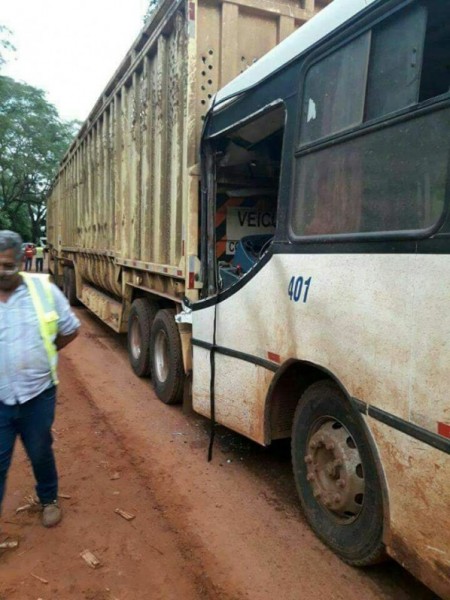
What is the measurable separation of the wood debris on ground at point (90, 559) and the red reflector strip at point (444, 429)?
192cm

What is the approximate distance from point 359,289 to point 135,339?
4553 millimetres

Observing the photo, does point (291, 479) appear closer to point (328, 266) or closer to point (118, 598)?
point (118, 598)

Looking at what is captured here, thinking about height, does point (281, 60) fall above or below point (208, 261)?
above

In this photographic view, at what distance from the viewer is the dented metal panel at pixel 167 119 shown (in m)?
4.56

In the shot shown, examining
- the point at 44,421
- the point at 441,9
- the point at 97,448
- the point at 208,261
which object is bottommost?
the point at 97,448

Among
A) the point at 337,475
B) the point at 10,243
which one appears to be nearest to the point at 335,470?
the point at 337,475

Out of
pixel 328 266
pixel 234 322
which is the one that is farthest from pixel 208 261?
pixel 328 266

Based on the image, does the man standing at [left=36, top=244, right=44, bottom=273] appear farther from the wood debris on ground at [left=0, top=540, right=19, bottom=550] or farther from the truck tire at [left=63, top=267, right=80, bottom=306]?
the wood debris on ground at [left=0, top=540, right=19, bottom=550]

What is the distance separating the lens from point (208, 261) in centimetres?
429

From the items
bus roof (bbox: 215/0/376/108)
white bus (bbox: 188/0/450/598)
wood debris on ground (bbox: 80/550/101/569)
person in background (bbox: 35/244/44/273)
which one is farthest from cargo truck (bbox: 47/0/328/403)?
person in background (bbox: 35/244/44/273)

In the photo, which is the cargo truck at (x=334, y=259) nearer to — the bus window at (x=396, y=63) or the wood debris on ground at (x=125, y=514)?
the bus window at (x=396, y=63)

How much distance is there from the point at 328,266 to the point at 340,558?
5.21 ft

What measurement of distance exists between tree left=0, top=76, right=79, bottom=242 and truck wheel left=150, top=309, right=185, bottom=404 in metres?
22.7

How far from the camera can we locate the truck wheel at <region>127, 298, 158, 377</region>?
614cm
